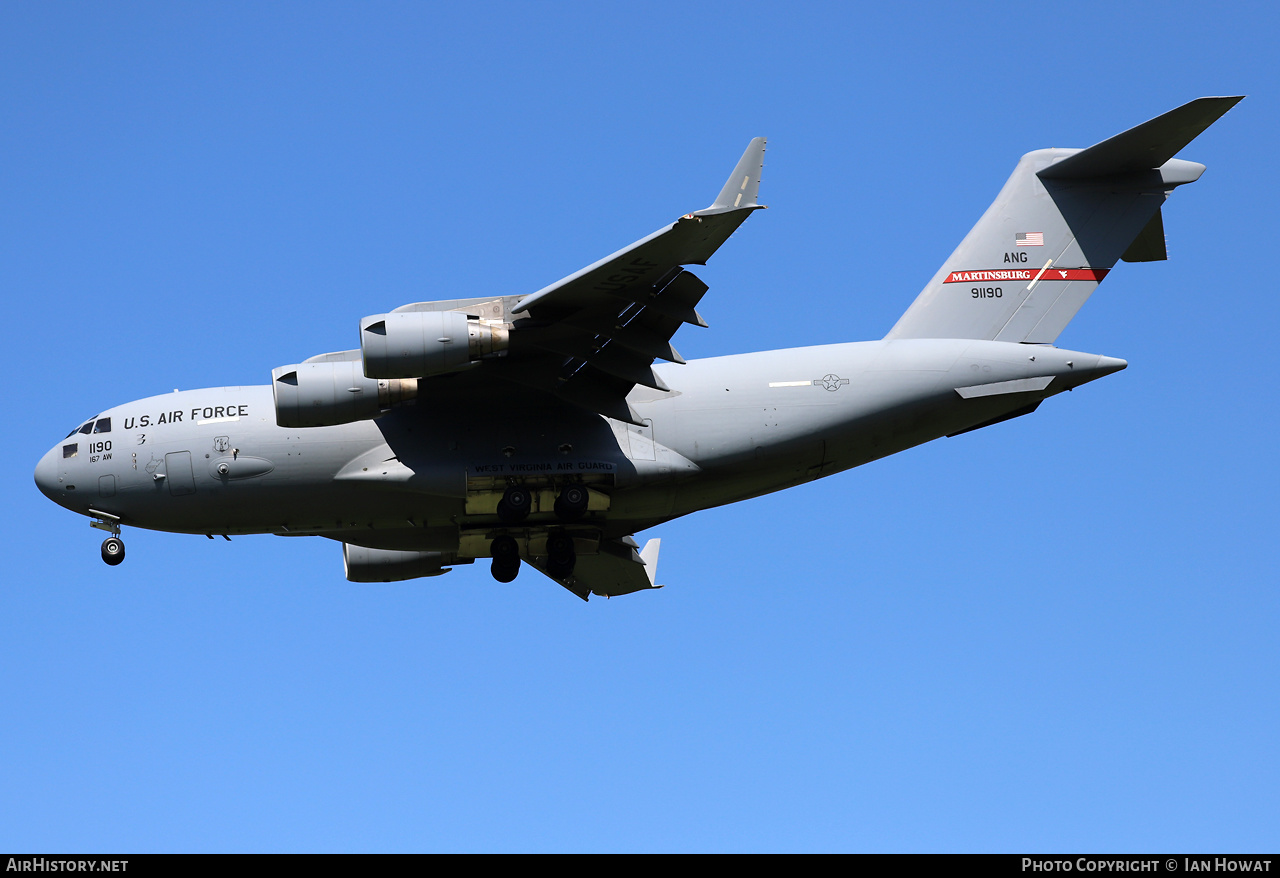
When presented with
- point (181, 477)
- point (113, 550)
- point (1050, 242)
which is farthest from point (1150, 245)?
point (113, 550)

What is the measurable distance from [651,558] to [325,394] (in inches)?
217

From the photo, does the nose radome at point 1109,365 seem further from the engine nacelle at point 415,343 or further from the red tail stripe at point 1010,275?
the engine nacelle at point 415,343

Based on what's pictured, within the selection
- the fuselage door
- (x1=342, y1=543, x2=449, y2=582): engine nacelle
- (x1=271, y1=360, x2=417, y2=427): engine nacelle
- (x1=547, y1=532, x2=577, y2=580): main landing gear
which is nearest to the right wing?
(x1=271, y1=360, x2=417, y2=427): engine nacelle

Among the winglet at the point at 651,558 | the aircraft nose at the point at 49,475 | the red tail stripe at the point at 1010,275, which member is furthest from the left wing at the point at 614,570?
the aircraft nose at the point at 49,475

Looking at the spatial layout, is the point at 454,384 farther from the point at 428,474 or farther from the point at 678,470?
the point at 678,470

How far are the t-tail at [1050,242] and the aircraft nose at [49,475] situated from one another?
8.24 metres

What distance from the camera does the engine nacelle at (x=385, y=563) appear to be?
50.0 ft

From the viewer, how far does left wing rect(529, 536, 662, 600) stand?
15312 millimetres

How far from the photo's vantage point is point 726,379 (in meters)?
13.2

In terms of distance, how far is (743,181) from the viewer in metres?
10.8

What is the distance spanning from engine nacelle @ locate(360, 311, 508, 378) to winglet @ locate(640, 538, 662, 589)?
5.07 meters

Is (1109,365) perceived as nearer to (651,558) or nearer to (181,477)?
(651,558)

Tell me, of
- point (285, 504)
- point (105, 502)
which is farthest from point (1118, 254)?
point (105, 502)

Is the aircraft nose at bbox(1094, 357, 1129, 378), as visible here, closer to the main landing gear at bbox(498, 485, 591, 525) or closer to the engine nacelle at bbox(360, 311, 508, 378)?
the main landing gear at bbox(498, 485, 591, 525)
